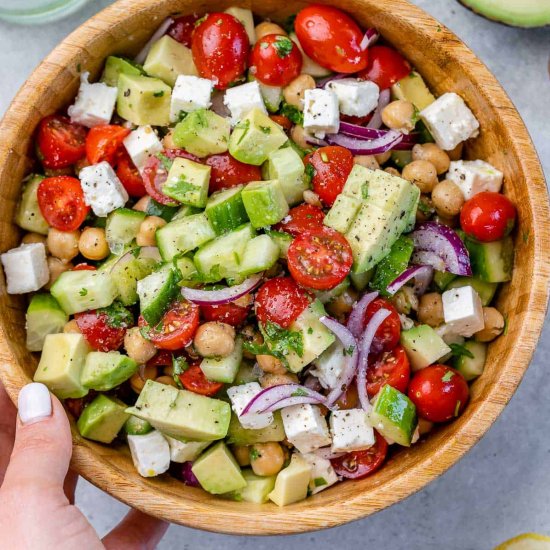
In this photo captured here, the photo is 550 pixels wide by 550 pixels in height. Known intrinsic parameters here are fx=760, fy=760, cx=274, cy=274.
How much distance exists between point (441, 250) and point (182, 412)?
1.05m

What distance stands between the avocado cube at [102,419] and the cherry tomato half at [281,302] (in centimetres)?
59

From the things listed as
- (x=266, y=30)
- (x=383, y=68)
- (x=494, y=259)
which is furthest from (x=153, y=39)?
(x=494, y=259)

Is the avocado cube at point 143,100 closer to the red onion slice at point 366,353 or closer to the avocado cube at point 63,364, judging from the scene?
the avocado cube at point 63,364

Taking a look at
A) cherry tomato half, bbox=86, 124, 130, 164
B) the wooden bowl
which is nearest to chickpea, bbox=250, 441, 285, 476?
the wooden bowl

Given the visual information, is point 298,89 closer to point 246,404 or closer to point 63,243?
point 63,243

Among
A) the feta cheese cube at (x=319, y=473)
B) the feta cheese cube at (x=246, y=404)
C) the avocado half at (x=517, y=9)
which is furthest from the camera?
the avocado half at (x=517, y=9)

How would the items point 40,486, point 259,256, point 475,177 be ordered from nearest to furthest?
1. point 40,486
2. point 259,256
3. point 475,177

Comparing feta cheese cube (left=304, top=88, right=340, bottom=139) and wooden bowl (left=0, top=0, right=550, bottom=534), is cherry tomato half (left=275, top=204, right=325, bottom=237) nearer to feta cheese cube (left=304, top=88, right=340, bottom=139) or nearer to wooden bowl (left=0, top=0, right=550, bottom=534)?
feta cheese cube (left=304, top=88, right=340, bottom=139)

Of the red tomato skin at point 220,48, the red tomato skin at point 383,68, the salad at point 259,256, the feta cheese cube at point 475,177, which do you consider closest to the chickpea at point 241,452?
the salad at point 259,256

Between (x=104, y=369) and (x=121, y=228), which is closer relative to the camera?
(x=104, y=369)

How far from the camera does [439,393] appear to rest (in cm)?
256

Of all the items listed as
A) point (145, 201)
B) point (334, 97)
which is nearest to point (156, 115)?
point (145, 201)

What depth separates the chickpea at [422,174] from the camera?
268 centimetres

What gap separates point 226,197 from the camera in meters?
2.54
